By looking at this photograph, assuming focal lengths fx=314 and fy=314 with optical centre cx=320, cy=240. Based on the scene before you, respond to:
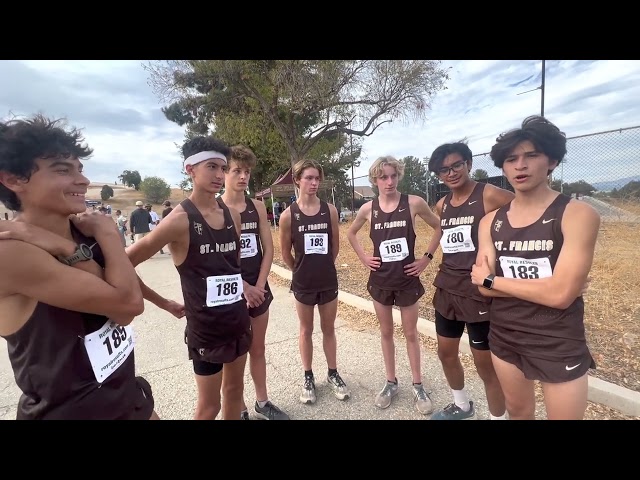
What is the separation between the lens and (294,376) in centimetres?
354

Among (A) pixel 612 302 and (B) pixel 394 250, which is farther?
(A) pixel 612 302

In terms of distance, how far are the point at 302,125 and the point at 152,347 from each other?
52.6 feet

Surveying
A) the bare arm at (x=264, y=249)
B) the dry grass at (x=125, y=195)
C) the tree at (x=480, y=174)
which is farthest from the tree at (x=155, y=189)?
the bare arm at (x=264, y=249)

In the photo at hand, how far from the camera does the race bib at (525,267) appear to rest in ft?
5.78

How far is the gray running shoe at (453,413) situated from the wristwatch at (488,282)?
4.72ft

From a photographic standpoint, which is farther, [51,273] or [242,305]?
[242,305]

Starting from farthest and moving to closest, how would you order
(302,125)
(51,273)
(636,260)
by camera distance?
(302,125), (636,260), (51,273)

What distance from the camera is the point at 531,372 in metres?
1.79

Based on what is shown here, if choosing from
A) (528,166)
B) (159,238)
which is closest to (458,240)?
(528,166)

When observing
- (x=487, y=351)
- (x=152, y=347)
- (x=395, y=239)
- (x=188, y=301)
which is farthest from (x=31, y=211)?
(x=152, y=347)

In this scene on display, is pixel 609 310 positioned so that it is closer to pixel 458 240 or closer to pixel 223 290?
pixel 458 240

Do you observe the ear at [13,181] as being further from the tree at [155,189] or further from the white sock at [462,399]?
the tree at [155,189]

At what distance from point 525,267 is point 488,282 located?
0.71ft

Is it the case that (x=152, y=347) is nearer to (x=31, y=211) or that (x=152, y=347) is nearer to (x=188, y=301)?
(x=188, y=301)
